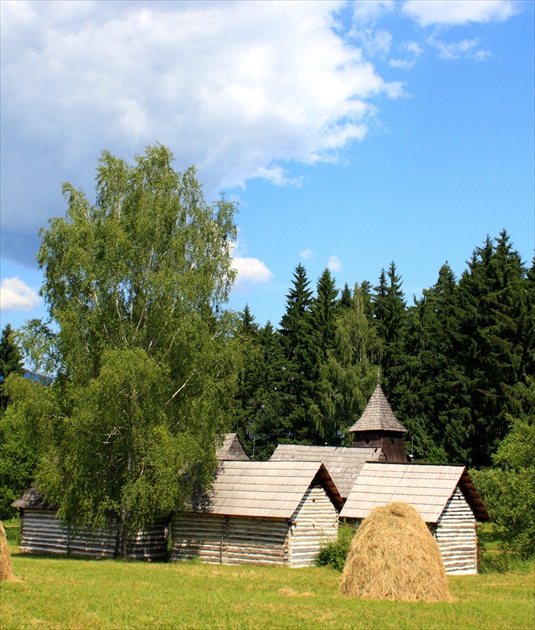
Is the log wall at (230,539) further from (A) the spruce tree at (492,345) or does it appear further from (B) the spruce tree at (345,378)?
(B) the spruce tree at (345,378)

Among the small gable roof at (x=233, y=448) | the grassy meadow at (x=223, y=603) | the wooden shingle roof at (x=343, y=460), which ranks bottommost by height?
the grassy meadow at (x=223, y=603)

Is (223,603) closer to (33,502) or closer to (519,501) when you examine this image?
(519,501)

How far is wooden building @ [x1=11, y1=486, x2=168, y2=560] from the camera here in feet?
97.9

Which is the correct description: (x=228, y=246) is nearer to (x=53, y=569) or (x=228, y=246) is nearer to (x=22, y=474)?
(x=53, y=569)

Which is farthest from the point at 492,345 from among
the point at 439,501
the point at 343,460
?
the point at 439,501

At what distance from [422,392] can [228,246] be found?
3735 cm

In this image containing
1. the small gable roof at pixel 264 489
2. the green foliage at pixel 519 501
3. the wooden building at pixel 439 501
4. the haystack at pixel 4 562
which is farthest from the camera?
the green foliage at pixel 519 501

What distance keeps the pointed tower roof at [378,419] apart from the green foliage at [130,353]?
16.0 metres

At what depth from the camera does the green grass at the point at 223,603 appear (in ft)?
49.4

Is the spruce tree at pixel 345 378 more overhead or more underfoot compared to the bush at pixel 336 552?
more overhead

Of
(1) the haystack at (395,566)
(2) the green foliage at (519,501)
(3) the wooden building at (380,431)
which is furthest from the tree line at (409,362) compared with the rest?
(1) the haystack at (395,566)

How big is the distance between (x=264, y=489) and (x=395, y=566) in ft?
35.4

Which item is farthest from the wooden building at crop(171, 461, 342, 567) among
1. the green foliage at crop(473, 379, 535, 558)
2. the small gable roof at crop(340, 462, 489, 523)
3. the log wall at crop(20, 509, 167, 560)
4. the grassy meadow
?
the green foliage at crop(473, 379, 535, 558)

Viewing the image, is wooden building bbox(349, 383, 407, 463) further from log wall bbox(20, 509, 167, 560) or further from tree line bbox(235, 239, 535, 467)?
log wall bbox(20, 509, 167, 560)
